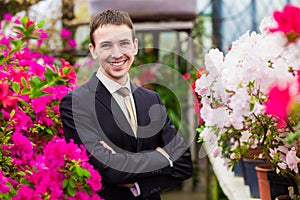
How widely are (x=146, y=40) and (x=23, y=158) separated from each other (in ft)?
18.3

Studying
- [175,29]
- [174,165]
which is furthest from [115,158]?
[175,29]

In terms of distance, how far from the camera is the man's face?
86.8 inches

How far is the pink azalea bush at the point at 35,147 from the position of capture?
1.48 m

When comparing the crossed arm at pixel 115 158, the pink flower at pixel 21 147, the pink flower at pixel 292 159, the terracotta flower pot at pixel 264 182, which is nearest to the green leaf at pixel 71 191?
the crossed arm at pixel 115 158

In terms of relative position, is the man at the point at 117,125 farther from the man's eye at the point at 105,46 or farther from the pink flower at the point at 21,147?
the pink flower at the point at 21,147

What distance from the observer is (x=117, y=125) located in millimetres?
2254

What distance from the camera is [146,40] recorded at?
25.3 feet

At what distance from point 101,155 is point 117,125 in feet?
0.41

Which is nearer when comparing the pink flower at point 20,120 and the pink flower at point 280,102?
the pink flower at point 280,102

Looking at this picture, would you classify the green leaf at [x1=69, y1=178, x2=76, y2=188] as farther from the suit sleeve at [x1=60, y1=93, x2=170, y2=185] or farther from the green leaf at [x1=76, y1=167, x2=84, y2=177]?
the suit sleeve at [x1=60, y1=93, x2=170, y2=185]

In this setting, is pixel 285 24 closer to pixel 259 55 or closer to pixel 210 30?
pixel 259 55

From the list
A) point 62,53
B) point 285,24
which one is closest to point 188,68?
point 62,53

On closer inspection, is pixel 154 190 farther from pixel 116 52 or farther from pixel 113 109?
pixel 116 52

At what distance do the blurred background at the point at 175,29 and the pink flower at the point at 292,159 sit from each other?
309 centimetres
